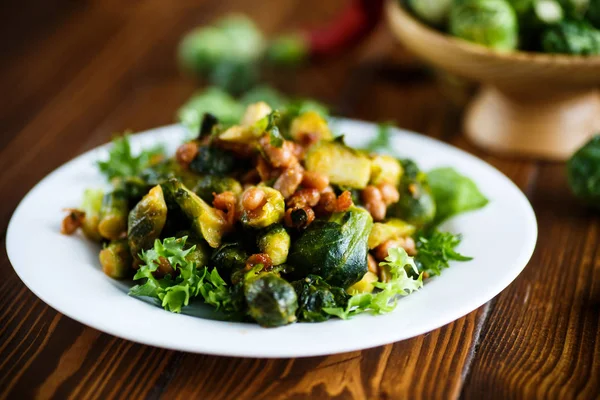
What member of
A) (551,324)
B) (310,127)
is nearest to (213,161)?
(310,127)

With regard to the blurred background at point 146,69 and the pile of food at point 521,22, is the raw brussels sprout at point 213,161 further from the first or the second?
the pile of food at point 521,22

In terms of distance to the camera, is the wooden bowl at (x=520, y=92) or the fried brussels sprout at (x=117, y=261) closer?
the fried brussels sprout at (x=117, y=261)

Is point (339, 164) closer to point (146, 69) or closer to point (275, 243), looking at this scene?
point (275, 243)

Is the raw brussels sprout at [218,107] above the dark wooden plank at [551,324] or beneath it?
above

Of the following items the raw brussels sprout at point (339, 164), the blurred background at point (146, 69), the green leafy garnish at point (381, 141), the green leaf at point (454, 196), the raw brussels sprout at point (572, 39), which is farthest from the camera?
the blurred background at point (146, 69)

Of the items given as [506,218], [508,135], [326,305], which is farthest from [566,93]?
[326,305]

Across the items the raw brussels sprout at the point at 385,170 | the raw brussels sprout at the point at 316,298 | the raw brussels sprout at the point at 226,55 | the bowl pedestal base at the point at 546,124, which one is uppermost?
the raw brussels sprout at the point at 316,298

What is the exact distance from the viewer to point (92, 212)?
11.1 feet

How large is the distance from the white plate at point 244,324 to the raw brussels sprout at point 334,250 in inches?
9.5

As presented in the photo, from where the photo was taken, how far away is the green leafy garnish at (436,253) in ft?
10.3

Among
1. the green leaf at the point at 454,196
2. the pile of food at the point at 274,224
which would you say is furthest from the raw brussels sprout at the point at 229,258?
the green leaf at the point at 454,196

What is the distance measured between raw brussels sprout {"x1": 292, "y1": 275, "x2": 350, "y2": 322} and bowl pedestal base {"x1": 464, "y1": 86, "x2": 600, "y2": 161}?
2391mm

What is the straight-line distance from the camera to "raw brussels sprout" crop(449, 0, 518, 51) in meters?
4.42

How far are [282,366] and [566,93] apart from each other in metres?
A: 2.88
